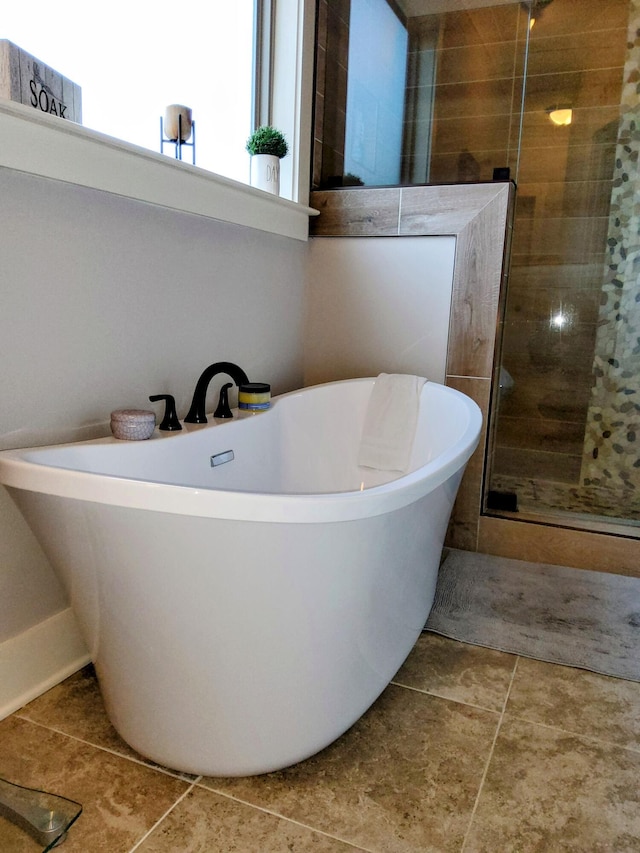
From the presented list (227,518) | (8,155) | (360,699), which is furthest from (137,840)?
(8,155)

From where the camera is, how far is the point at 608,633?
184 centimetres

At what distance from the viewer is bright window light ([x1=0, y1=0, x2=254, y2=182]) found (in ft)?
5.29

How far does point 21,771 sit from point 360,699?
658 millimetres

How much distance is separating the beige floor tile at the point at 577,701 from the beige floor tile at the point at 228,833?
59cm

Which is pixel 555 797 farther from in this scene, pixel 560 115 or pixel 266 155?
pixel 560 115

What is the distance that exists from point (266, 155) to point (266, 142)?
41 mm

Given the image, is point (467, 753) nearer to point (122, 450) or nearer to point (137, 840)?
point (137, 840)

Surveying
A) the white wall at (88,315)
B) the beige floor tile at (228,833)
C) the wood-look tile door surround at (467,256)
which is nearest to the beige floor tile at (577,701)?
the beige floor tile at (228,833)

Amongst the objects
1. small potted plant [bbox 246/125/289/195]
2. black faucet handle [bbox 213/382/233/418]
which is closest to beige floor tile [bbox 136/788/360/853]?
black faucet handle [bbox 213/382/233/418]

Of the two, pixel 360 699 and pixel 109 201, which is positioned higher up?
pixel 109 201

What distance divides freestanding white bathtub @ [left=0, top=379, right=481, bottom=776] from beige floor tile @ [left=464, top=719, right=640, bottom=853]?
11.9 inches

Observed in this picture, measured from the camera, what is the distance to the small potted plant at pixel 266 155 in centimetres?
227

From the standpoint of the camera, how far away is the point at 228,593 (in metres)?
1.06

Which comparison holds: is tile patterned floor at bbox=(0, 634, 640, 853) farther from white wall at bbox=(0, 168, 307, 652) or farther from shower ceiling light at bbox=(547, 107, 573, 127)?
shower ceiling light at bbox=(547, 107, 573, 127)
